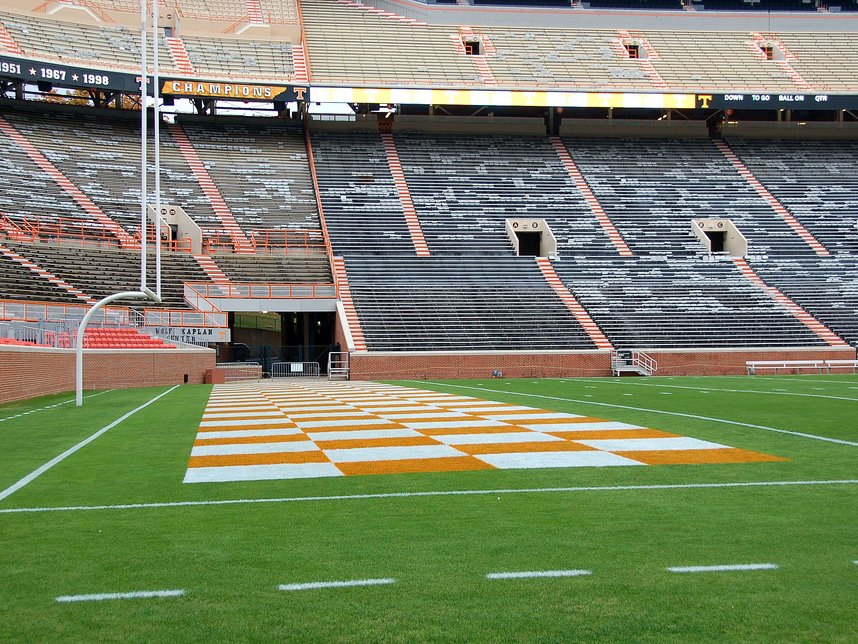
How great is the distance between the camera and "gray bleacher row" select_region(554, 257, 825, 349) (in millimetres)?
32375

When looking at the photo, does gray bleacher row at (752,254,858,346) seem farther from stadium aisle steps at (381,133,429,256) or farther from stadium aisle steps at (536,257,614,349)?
stadium aisle steps at (381,133,429,256)

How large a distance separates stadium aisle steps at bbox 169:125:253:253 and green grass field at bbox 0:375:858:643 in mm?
31514

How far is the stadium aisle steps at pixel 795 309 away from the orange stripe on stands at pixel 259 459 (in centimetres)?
2910

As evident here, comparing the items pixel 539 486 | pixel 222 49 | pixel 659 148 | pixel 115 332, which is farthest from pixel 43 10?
pixel 539 486

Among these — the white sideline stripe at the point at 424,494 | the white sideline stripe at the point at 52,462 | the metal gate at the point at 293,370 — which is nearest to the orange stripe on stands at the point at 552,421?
the white sideline stripe at the point at 424,494

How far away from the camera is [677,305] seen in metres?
34.8

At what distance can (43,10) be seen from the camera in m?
46.8

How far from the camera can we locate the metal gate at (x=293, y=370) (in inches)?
1337

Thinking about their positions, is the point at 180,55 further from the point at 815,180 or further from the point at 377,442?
the point at 377,442

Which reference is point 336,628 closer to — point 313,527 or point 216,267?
point 313,527

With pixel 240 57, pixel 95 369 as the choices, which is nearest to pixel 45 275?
pixel 95 369

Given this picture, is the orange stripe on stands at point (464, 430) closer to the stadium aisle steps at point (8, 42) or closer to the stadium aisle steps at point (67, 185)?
the stadium aisle steps at point (67, 185)

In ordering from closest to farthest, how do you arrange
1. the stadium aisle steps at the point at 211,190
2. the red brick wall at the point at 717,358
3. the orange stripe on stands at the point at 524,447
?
1. the orange stripe on stands at the point at 524,447
2. the red brick wall at the point at 717,358
3. the stadium aisle steps at the point at 211,190

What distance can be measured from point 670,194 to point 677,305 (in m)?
10.8
